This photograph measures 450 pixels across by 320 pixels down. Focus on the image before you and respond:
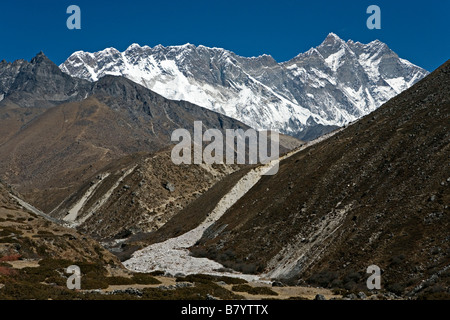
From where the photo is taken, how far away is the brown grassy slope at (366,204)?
4422 centimetres

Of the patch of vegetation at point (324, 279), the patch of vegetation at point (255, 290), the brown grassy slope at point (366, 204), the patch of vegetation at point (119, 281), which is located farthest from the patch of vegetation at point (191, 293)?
the brown grassy slope at point (366, 204)

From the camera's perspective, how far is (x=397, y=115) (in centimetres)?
7562

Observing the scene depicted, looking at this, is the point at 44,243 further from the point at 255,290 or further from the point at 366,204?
the point at 366,204

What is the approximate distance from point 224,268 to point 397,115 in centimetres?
3487

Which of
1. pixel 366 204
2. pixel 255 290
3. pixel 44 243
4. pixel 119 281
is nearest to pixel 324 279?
pixel 255 290

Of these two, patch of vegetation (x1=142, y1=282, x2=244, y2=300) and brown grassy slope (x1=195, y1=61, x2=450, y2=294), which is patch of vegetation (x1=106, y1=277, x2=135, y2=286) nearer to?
patch of vegetation (x1=142, y1=282, x2=244, y2=300)

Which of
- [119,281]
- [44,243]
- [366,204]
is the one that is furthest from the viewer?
[366,204]

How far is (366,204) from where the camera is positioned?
55.4m

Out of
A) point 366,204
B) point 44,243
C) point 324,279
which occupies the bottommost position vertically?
point 324,279

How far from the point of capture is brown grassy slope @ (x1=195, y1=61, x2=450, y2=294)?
4422cm

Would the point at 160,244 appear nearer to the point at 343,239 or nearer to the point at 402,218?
the point at 343,239

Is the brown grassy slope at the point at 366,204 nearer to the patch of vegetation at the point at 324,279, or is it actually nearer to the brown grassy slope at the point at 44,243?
the patch of vegetation at the point at 324,279

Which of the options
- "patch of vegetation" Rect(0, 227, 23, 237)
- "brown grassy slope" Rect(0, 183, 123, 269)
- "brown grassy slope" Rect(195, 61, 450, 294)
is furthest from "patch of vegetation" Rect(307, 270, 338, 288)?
"patch of vegetation" Rect(0, 227, 23, 237)
